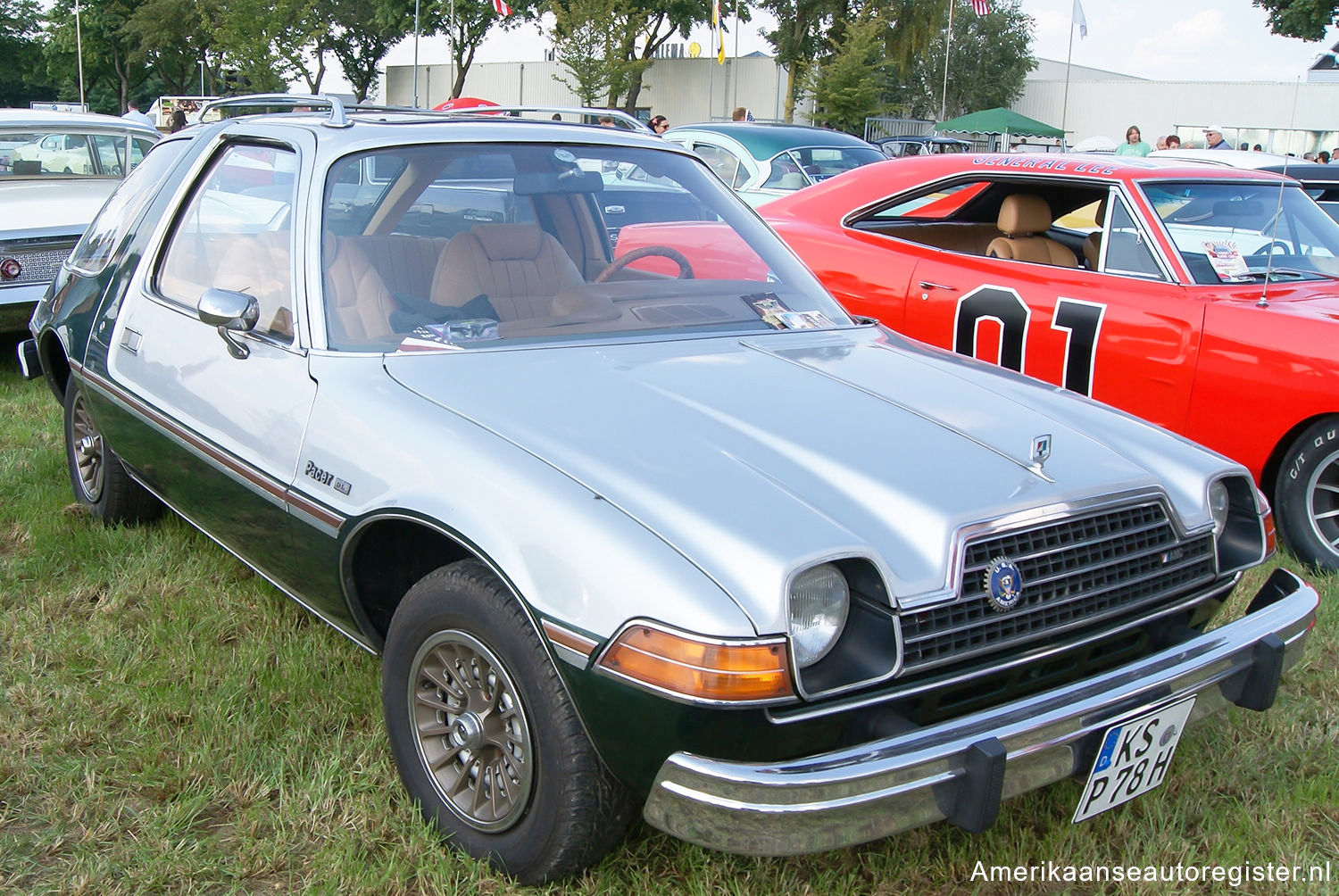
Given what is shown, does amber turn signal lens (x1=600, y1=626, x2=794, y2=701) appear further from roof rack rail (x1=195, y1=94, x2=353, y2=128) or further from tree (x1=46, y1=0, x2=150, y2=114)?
tree (x1=46, y1=0, x2=150, y2=114)

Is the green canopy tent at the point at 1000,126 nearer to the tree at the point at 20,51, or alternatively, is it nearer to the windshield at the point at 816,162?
the windshield at the point at 816,162

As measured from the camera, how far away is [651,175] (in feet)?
11.9

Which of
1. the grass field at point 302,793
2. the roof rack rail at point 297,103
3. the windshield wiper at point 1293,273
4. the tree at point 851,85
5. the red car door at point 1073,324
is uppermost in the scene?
the tree at point 851,85

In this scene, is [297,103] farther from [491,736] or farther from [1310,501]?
[1310,501]

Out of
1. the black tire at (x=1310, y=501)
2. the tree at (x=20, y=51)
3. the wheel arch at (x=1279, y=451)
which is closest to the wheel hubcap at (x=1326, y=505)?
the black tire at (x=1310, y=501)

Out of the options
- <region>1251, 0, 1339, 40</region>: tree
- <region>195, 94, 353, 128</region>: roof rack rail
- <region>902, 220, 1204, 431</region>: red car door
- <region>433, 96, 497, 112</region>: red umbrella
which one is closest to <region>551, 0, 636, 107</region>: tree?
<region>1251, 0, 1339, 40</region>: tree

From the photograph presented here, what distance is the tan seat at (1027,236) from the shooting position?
5168mm

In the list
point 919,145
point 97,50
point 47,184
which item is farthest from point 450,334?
point 97,50

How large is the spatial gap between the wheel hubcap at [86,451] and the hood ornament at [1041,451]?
131 inches

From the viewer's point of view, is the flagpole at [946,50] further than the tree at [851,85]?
Yes

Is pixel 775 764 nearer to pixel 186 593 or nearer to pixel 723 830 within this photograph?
pixel 723 830

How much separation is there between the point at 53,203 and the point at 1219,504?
22.2ft

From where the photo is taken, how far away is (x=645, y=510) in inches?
80.1

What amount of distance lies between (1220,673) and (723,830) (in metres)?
1.12
